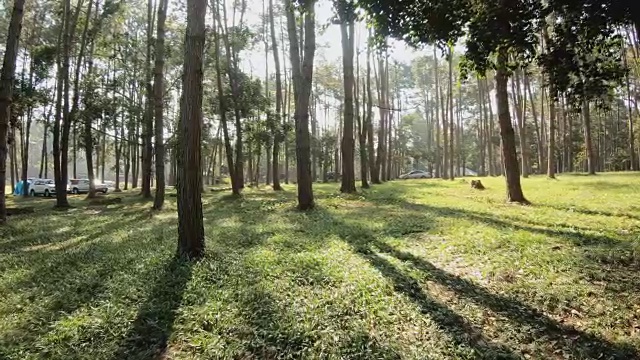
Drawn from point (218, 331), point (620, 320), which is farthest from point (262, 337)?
point (620, 320)

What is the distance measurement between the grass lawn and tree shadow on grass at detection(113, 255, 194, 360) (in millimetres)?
15

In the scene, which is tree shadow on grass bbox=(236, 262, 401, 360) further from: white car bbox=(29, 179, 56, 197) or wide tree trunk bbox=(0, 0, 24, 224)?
white car bbox=(29, 179, 56, 197)

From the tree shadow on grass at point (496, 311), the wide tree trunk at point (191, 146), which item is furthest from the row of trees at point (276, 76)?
the tree shadow on grass at point (496, 311)

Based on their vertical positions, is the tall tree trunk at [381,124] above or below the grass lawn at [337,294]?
above

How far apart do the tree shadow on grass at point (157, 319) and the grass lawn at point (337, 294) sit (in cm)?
2

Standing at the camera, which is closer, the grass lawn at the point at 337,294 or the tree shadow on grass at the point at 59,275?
the grass lawn at the point at 337,294

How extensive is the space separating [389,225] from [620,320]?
15.7 ft

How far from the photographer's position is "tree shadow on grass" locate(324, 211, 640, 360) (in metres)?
3.35

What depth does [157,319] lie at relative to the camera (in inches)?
152

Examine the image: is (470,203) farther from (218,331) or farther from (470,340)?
(218,331)

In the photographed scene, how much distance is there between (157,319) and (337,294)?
1.90m

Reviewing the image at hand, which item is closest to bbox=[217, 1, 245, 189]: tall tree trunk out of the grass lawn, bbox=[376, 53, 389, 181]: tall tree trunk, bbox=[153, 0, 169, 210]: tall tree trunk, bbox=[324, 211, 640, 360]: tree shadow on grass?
bbox=[153, 0, 169, 210]: tall tree trunk

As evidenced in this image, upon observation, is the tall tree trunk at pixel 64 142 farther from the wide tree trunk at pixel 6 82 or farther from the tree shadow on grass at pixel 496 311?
the tree shadow on grass at pixel 496 311

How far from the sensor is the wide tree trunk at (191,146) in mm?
5711
